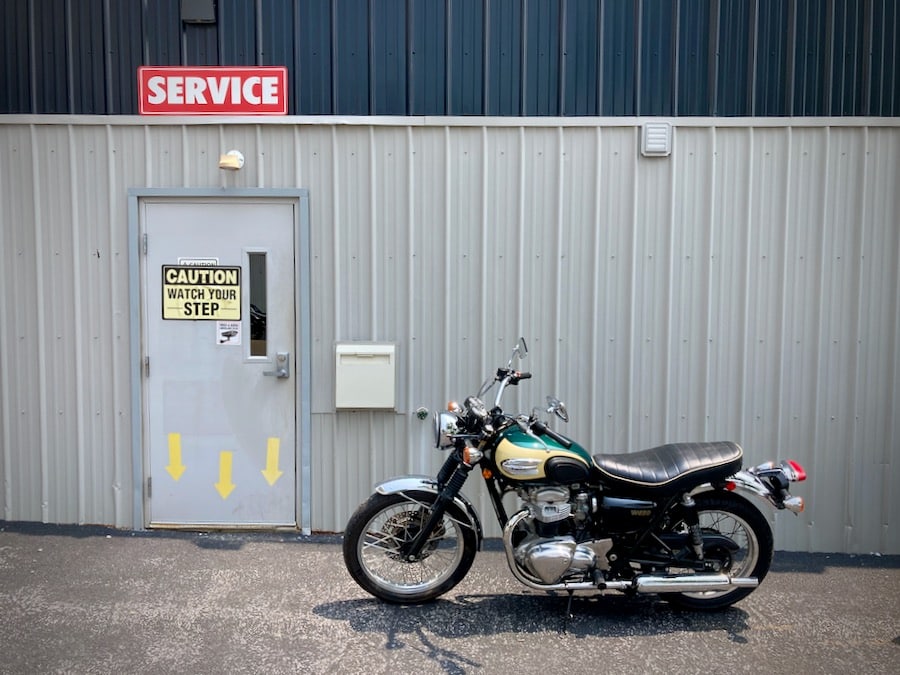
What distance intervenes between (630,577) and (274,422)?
7.94 ft

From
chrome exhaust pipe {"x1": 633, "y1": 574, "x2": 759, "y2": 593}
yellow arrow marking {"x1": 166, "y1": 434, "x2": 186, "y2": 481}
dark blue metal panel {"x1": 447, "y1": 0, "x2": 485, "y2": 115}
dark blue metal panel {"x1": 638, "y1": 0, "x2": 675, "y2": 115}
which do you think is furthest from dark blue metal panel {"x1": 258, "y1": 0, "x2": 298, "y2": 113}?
chrome exhaust pipe {"x1": 633, "y1": 574, "x2": 759, "y2": 593}

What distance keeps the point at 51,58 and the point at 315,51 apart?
5.62 ft

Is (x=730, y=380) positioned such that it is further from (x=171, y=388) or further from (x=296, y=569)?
(x=171, y=388)

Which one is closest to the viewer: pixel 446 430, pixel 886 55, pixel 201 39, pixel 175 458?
pixel 446 430

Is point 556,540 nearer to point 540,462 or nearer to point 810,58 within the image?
point 540,462

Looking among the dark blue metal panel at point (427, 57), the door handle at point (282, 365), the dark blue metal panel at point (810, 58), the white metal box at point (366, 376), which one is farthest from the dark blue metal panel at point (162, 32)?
the dark blue metal panel at point (810, 58)

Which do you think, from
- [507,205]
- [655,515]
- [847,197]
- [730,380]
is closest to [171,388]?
[507,205]

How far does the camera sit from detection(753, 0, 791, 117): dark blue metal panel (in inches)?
187

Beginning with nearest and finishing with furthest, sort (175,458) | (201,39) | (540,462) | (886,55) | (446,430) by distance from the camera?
(540,462) < (446,430) < (886,55) < (201,39) < (175,458)

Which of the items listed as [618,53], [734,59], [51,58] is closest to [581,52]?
[618,53]

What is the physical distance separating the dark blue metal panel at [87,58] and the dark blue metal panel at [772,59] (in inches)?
164

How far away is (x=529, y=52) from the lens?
478 cm

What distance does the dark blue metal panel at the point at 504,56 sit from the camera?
4.77 m

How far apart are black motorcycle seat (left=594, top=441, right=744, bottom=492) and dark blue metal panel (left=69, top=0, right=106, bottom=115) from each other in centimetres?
385
